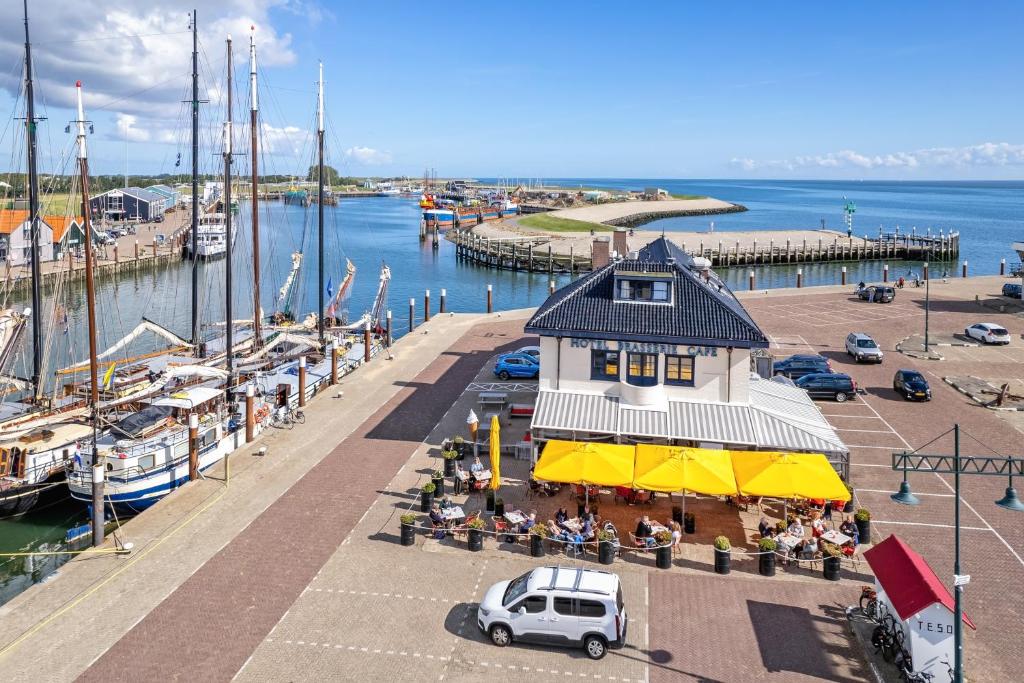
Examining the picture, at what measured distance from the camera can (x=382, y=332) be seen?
185 ft

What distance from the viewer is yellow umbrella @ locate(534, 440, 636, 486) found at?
74.5 ft

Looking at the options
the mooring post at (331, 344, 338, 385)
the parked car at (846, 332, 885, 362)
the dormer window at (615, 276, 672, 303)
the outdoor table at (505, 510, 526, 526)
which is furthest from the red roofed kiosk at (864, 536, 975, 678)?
the parked car at (846, 332, 885, 362)

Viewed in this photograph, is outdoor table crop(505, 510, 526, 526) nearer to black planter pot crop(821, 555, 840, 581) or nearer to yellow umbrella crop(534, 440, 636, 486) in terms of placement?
yellow umbrella crop(534, 440, 636, 486)

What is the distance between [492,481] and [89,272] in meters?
16.6

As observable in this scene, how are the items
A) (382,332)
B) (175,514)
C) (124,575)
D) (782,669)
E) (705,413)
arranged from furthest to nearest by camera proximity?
1. (382,332)
2. (705,413)
3. (175,514)
4. (124,575)
5. (782,669)

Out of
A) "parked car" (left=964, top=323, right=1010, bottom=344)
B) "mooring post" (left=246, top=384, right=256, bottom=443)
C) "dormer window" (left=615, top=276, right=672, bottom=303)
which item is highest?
"dormer window" (left=615, top=276, right=672, bottom=303)

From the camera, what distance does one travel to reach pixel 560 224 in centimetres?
14838

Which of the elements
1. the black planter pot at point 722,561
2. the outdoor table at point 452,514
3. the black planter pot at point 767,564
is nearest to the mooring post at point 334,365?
the outdoor table at point 452,514

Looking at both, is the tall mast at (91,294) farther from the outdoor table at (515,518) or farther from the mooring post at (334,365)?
the mooring post at (334,365)

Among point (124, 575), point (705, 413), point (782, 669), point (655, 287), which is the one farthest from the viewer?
point (655, 287)

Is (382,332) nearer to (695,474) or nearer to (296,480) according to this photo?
(296,480)

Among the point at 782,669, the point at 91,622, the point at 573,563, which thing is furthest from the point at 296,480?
the point at 782,669

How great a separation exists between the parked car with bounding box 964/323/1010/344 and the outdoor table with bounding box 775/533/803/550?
35.5m

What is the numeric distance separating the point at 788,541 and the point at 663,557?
12.1ft
